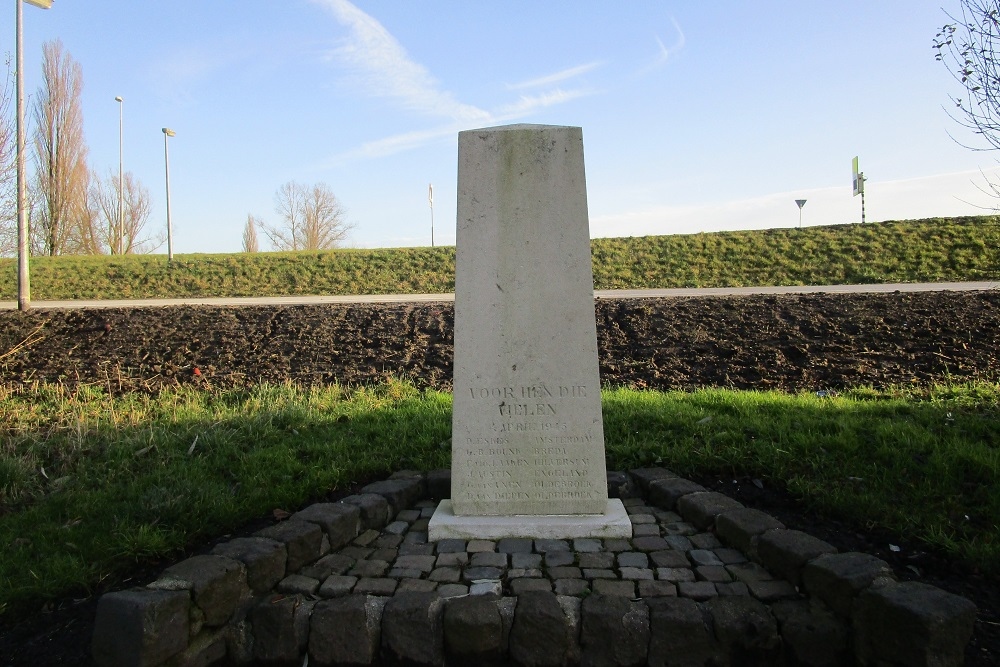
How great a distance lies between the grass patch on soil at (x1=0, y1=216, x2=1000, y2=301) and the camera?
46.8 feet

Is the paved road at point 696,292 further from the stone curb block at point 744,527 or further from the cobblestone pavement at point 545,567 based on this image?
the cobblestone pavement at point 545,567

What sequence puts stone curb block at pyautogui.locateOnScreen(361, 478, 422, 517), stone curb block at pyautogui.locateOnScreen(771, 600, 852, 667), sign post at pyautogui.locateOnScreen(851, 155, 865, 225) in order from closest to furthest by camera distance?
stone curb block at pyautogui.locateOnScreen(771, 600, 852, 667) → stone curb block at pyautogui.locateOnScreen(361, 478, 422, 517) → sign post at pyautogui.locateOnScreen(851, 155, 865, 225)

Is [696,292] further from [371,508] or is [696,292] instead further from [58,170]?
[58,170]

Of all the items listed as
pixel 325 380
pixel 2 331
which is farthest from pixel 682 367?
pixel 2 331

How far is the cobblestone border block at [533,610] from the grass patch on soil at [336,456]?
2.46ft

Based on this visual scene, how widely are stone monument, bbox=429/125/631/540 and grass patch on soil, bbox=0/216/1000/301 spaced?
1096cm

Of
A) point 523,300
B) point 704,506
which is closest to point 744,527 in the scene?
point 704,506

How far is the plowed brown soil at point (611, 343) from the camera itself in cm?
714

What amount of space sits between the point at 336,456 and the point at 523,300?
6.41 ft

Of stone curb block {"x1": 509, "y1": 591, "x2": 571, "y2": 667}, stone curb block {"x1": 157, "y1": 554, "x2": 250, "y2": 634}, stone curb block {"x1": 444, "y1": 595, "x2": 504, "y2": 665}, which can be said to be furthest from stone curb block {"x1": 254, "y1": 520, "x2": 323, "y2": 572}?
stone curb block {"x1": 509, "y1": 591, "x2": 571, "y2": 667}

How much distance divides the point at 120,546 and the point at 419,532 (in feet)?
4.99

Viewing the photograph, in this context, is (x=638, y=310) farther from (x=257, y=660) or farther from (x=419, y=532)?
(x=257, y=660)

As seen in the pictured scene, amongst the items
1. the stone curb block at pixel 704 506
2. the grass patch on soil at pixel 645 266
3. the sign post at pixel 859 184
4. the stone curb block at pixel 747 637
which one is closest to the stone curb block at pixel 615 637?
the stone curb block at pixel 747 637

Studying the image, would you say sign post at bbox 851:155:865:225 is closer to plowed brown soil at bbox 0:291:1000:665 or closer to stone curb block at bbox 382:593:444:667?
plowed brown soil at bbox 0:291:1000:665
